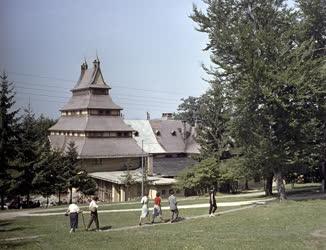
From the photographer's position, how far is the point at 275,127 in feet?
→ 114

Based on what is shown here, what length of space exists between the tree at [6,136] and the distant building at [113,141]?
1416 cm

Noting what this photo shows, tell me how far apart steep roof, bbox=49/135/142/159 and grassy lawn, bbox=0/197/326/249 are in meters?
30.9

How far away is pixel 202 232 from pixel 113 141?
44227 millimetres

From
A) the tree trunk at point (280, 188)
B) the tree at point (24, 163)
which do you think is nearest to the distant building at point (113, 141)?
the tree at point (24, 163)

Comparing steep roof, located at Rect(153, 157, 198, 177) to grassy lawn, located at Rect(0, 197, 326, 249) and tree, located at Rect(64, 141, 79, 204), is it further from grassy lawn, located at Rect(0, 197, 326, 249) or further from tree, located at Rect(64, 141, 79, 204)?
grassy lawn, located at Rect(0, 197, 326, 249)

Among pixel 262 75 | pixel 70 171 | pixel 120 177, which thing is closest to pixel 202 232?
pixel 262 75

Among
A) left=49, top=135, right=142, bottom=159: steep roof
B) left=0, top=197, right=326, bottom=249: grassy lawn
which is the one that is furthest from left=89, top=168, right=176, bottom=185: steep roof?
left=0, top=197, right=326, bottom=249: grassy lawn

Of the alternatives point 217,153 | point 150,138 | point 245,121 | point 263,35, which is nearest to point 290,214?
point 245,121

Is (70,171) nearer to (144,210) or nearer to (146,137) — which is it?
(144,210)

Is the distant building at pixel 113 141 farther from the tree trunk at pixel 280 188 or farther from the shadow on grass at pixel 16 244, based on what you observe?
the shadow on grass at pixel 16 244

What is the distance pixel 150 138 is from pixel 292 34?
43066 mm

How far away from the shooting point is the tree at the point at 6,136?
1581 inches

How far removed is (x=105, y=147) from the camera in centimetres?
6312

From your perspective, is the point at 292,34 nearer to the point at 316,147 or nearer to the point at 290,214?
the point at 316,147
